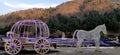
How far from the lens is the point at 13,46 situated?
647 inches

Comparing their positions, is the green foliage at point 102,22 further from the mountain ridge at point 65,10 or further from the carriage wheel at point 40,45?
the carriage wheel at point 40,45

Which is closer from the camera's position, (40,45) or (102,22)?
(40,45)

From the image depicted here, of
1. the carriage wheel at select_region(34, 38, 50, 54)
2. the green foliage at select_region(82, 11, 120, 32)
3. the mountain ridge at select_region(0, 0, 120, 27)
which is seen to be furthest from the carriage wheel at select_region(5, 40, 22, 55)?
the mountain ridge at select_region(0, 0, 120, 27)

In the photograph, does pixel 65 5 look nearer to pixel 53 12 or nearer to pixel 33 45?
pixel 53 12

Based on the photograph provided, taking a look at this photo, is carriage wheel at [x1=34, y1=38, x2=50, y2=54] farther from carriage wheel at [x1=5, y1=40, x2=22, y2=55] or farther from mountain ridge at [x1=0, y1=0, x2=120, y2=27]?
mountain ridge at [x1=0, y1=0, x2=120, y2=27]

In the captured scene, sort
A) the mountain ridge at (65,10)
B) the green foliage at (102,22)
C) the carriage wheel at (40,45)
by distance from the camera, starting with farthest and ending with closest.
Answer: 1. the mountain ridge at (65,10)
2. the green foliage at (102,22)
3. the carriage wheel at (40,45)

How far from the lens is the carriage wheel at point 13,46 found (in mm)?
16453

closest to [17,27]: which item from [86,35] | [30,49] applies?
[30,49]

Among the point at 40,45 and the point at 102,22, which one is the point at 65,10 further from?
the point at 40,45

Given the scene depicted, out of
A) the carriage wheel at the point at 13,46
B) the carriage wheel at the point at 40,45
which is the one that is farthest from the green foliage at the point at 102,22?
the carriage wheel at the point at 13,46

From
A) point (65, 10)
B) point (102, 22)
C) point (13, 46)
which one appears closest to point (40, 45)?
point (13, 46)

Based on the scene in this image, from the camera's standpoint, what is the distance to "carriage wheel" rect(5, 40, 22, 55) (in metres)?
16.5

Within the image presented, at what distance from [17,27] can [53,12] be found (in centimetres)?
4893

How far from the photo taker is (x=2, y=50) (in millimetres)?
18531
